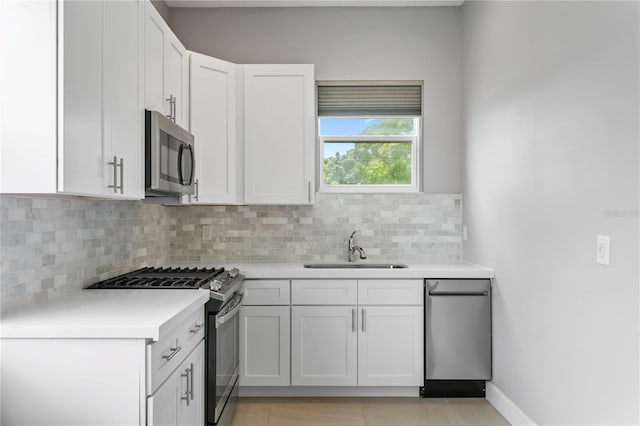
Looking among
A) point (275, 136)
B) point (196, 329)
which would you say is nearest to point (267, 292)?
point (196, 329)

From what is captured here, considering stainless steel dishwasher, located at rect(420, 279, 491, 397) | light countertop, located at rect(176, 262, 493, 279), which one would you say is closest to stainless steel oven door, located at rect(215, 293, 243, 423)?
light countertop, located at rect(176, 262, 493, 279)

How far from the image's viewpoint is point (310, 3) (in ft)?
12.2

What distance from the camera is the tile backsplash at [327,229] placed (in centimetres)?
378

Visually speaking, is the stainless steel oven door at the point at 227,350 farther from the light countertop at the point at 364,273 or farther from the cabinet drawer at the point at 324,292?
the cabinet drawer at the point at 324,292

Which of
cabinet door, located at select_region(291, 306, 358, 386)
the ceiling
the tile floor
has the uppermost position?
the ceiling

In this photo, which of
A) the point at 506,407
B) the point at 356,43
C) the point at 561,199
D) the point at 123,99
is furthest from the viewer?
the point at 356,43

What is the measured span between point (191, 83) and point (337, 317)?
191 centimetres

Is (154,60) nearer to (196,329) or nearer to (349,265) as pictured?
(196,329)

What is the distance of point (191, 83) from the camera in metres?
3.19

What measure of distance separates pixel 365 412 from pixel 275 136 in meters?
2.05

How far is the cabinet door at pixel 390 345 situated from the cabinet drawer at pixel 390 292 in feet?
0.14

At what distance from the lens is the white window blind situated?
3861 millimetres

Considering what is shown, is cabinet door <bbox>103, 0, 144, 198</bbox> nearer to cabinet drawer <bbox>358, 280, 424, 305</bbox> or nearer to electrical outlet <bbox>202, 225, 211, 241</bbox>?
electrical outlet <bbox>202, 225, 211, 241</bbox>

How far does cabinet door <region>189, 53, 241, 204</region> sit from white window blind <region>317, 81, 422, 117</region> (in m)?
0.82
